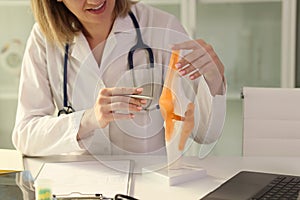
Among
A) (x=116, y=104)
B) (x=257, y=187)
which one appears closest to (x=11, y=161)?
(x=116, y=104)

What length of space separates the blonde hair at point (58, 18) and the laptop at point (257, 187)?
0.65 m

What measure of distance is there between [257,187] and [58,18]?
0.83 metres

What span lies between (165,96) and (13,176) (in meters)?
0.36

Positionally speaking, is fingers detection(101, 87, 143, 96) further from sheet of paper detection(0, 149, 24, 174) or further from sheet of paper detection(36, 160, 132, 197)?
sheet of paper detection(0, 149, 24, 174)

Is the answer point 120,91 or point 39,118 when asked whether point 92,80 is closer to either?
point 39,118

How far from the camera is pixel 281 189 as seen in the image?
114cm

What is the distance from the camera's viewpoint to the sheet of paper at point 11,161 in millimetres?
1408

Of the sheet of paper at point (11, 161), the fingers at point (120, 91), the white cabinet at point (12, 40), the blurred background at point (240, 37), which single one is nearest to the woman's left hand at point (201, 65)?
the fingers at point (120, 91)

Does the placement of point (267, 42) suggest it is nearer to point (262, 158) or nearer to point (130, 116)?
point (262, 158)

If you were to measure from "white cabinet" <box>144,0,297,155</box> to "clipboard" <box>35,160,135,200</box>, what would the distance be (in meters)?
1.36

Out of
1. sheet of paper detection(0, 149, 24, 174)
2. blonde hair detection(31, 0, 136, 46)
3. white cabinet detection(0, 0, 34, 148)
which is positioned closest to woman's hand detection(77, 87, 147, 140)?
sheet of paper detection(0, 149, 24, 174)

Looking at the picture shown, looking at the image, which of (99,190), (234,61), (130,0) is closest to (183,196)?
(99,190)

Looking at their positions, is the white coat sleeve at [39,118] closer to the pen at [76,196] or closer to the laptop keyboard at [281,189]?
the pen at [76,196]

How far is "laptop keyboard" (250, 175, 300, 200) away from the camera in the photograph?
1.08 metres
